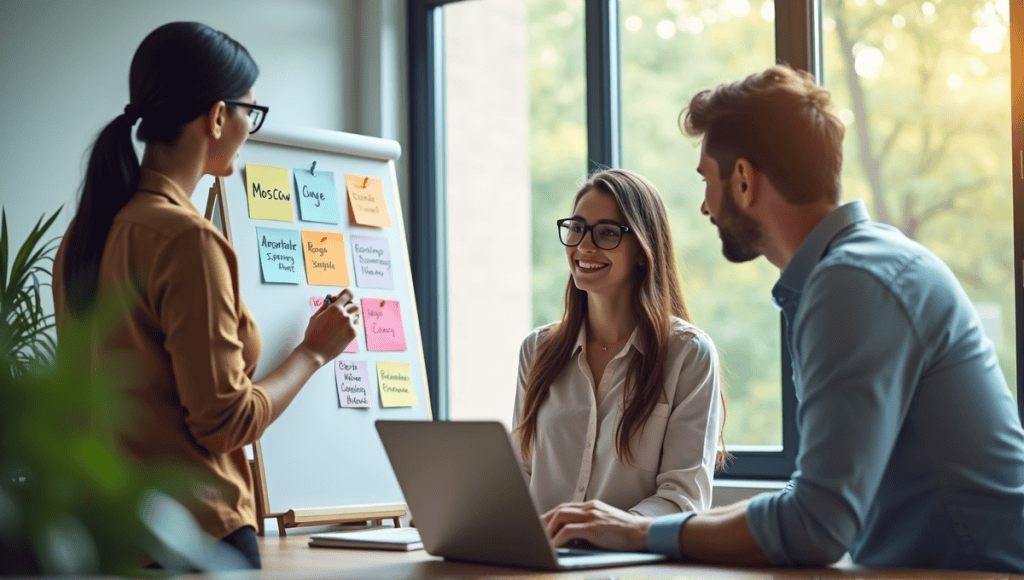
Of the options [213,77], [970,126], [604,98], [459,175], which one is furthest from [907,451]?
[459,175]

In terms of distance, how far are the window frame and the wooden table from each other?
1661mm

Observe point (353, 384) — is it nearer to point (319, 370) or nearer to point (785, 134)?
point (319, 370)

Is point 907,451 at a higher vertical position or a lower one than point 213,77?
lower

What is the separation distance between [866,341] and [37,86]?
7.98ft

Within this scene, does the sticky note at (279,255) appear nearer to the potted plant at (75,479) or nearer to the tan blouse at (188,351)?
the tan blouse at (188,351)

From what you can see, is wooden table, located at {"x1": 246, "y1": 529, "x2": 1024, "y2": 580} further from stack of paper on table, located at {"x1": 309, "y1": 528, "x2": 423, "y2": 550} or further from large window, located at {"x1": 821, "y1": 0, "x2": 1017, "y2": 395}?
large window, located at {"x1": 821, "y1": 0, "x2": 1017, "y2": 395}

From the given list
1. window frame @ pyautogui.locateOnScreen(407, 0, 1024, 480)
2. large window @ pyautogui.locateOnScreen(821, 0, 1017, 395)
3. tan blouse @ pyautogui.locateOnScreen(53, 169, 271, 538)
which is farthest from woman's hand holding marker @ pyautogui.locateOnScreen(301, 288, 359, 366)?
large window @ pyautogui.locateOnScreen(821, 0, 1017, 395)

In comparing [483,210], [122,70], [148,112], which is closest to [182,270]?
[148,112]

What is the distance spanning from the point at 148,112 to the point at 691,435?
1265 millimetres

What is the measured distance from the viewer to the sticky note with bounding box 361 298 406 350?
292 centimetres

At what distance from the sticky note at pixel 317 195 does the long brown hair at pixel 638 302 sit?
83 cm

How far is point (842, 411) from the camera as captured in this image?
1167 millimetres

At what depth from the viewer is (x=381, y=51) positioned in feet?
12.4

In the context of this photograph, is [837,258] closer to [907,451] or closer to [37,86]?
[907,451]
